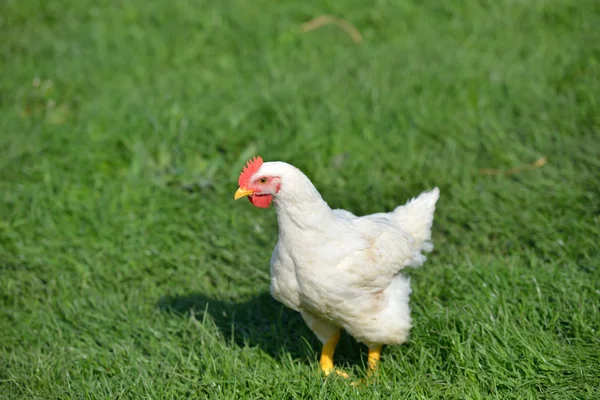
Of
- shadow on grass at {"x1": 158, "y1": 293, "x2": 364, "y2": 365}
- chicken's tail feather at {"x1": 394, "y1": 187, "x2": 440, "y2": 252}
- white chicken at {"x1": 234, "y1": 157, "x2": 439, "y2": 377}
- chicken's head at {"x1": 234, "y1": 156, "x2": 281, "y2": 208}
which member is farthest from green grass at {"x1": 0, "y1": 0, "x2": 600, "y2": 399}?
chicken's head at {"x1": 234, "y1": 156, "x2": 281, "y2": 208}

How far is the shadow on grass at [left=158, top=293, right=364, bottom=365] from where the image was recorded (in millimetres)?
4477

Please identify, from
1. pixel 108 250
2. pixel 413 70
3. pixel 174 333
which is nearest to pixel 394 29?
pixel 413 70

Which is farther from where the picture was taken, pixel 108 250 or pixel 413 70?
pixel 413 70

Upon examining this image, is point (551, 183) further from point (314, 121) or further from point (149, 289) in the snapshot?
point (149, 289)

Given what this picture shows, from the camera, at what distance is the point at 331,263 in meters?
3.79

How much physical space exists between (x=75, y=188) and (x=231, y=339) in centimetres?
226

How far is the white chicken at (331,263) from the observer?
3723 millimetres

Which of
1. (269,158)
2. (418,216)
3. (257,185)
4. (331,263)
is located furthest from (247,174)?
(269,158)

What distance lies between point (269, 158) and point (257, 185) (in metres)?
2.45

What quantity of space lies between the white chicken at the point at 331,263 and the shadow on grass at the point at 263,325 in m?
0.28

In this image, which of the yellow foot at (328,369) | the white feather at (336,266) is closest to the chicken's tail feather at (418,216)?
the white feather at (336,266)

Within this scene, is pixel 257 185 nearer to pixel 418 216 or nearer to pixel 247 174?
pixel 247 174

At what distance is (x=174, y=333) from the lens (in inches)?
181

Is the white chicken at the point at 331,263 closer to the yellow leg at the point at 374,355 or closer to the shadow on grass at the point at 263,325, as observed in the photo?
the yellow leg at the point at 374,355
